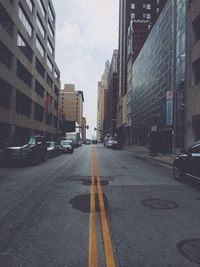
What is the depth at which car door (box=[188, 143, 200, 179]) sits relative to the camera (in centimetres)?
962

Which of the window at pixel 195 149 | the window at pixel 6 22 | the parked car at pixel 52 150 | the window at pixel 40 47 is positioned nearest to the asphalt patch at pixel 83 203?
the window at pixel 195 149

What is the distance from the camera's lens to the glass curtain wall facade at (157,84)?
36.3m


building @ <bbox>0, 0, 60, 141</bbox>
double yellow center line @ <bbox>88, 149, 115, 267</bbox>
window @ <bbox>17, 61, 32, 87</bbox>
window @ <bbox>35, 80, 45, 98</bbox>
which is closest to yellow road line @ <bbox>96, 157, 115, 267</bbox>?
double yellow center line @ <bbox>88, 149, 115, 267</bbox>

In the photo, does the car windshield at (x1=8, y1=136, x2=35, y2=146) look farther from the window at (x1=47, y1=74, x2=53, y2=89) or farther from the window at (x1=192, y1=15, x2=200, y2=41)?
the window at (x1=47, y1=74, x2=53, y2=89)

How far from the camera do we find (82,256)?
3.89 metres

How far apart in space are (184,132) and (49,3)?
42.2 m

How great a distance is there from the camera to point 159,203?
23.8ft

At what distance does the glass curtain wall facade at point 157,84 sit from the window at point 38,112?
1996cm

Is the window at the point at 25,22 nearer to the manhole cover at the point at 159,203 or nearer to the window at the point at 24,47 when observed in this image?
the window at the point at 24,47

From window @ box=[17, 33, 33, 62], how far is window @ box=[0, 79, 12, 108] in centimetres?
661

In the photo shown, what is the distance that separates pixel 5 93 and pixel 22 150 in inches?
609

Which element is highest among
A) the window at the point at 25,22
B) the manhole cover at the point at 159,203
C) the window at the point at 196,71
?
the window at the point at 25,22

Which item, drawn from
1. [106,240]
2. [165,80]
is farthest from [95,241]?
[165,80]

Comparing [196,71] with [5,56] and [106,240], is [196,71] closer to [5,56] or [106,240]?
[5,56]
